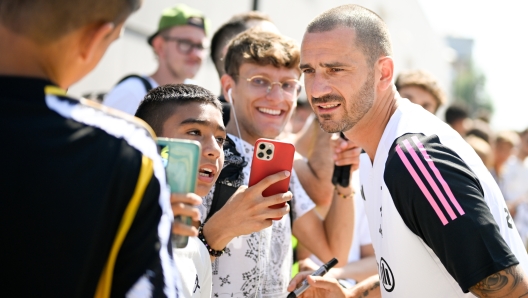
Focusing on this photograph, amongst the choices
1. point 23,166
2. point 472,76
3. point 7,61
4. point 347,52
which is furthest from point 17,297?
point 472,76

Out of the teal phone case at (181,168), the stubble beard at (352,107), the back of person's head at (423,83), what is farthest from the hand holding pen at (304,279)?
the back of person's head at (423,83)

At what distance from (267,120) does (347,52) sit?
2.01 ft

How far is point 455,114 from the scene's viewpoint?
8.82 m

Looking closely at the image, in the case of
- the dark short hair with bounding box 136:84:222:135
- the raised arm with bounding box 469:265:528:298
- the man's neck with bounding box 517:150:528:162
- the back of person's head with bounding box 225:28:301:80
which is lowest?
the raised arm with bounding box 469:265:528:298

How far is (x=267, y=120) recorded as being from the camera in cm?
306

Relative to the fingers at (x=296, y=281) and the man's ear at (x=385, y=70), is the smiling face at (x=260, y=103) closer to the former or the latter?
the man's ear at (x=385, y=70)

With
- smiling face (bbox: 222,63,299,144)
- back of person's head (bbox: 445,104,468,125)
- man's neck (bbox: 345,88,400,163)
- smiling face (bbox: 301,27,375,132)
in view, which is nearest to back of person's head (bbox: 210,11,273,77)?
smiling face (bbox: 222,63,299,144)

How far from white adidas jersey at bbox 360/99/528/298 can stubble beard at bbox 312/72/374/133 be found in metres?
0.22

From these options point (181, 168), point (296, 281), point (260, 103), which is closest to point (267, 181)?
point (181, 168)

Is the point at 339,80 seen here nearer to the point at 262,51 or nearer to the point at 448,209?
the point at 262,51

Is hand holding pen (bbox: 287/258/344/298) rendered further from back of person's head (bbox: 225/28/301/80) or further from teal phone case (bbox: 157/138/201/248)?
teal phone case (bbox: 157/138/201/248)

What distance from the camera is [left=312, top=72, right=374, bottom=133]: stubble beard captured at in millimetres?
2666

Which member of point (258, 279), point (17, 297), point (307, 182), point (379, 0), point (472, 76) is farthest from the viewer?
point (472, 76)

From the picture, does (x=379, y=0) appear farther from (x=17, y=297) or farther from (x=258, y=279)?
(x=17, y=297)
